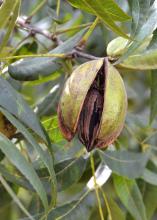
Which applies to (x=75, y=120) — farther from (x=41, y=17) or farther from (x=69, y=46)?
A: (x=41, y=17)

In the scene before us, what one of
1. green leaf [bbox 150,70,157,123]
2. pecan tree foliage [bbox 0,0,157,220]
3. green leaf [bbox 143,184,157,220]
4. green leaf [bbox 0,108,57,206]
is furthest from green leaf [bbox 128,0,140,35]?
green leaf [bbox 143,184,157,220]

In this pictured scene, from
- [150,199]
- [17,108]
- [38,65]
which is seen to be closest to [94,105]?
[17,108]

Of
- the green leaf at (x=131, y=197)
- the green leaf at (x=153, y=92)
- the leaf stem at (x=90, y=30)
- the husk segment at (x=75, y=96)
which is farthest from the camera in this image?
the green leaf at (x=131, y=197)

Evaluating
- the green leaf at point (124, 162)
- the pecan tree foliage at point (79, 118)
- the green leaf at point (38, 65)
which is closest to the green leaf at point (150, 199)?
the pecan tree foliage at point (79, 118)

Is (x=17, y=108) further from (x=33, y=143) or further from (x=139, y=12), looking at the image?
(x=139, y=12)

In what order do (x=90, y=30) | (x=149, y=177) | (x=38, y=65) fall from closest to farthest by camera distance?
(x=90, y=30)
(x=38, y=65)
(x=149, y=177)

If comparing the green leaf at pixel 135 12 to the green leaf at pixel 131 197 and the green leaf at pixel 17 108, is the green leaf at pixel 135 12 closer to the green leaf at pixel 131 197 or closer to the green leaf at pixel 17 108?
the green leaf at pixel 17 108

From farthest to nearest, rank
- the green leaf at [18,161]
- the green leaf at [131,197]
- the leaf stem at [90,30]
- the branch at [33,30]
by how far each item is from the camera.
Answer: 1. the branch at [33,30]
2. the green leaf at [131,197]
3. the leaf stem at [90,30]
4. the green leaf at [18,161]

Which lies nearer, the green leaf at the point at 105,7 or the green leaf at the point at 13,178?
the green leaf at the point at 105,7
